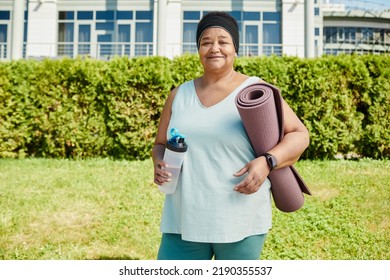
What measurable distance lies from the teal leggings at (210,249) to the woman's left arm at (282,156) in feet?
0.86

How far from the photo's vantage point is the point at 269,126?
4.92ft

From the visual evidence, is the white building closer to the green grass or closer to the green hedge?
the green hedge

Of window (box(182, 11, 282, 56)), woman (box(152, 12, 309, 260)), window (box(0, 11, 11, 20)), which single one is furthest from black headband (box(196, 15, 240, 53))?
window (box(0, 11, 11, 20))

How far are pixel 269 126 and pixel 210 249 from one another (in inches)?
24.5

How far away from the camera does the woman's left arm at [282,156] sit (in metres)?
1.48

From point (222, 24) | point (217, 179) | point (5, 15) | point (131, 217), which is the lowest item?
point (131, 217)

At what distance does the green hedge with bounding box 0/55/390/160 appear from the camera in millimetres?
7715

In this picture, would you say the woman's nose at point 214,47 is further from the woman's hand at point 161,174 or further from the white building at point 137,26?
the white building at point 137,26

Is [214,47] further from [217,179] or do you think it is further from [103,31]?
[103,31]

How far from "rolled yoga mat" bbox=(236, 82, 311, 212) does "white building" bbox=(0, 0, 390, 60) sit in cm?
1878

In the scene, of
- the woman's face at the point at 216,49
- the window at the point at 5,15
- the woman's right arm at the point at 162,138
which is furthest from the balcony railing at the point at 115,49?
the woman's face at the point at 216,49

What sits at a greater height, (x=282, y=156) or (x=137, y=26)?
(x=137, y=26)

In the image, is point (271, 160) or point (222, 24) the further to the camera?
point (222, 24)

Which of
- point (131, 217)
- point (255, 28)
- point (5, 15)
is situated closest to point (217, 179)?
point (131, 217)
